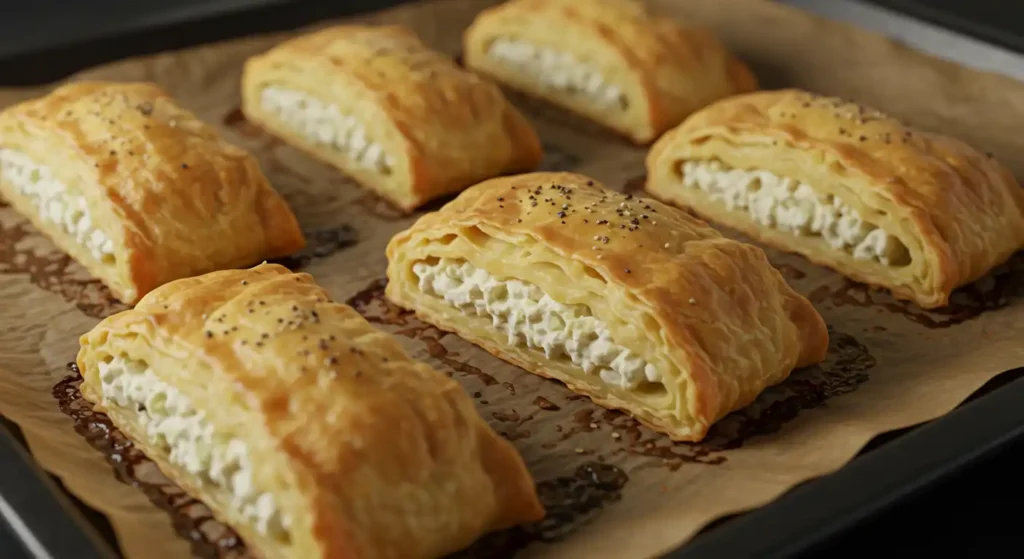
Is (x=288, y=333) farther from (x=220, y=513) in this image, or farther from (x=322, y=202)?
(x=322, y=202)

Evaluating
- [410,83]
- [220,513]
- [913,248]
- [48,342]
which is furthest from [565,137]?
[220,513]

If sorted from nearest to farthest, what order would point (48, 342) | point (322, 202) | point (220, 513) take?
point (220, 513), point (48, 342), point (322, 202)

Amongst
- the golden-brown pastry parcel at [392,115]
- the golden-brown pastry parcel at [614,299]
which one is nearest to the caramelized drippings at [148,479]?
the golden-brown pastry parcel at [614,299]

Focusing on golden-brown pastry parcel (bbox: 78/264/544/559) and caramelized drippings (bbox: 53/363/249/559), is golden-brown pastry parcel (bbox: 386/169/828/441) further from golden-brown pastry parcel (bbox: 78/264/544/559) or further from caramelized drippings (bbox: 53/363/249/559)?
caramelized drippings (bbox: 53/363/249/559)

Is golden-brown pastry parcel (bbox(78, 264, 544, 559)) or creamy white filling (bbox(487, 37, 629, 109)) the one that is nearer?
golden-brown pastry parcel (bbox(78, 264, 544, 559))

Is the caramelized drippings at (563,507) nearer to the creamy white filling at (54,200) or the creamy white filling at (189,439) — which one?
the creamy white filling at (189,439)

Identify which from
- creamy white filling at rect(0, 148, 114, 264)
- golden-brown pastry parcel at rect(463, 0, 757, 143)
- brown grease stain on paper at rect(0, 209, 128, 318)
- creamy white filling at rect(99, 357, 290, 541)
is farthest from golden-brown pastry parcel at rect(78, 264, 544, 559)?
golden-brown pastry parcel at rect(463, 0, 757, 143)
